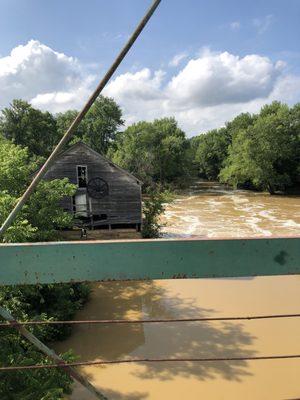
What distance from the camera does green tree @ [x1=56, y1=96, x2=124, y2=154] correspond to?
57719mm

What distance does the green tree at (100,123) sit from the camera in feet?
189

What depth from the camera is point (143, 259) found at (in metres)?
1.78

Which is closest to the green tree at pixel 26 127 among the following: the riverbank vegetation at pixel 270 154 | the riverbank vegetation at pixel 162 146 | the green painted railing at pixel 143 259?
the riverbank vegetation at pixel 162 146

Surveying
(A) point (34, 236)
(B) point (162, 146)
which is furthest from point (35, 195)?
(B) point (162, 146)

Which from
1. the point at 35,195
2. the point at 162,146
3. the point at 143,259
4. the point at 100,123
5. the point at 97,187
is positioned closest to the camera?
the point at 143,259

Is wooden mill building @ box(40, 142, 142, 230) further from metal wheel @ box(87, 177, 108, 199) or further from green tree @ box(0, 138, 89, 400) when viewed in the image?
green tree @ box(0, 138, 89, 400)

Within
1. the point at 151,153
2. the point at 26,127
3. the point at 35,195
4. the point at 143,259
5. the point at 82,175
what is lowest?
the point at 35,195

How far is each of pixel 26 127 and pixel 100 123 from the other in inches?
467

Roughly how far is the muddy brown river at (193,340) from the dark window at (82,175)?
9076mm

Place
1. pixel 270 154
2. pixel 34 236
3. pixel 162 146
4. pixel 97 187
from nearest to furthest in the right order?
1. pixel 34 236
2. pixel 97 187
3. pixel 270 154
4. pixel 162 146

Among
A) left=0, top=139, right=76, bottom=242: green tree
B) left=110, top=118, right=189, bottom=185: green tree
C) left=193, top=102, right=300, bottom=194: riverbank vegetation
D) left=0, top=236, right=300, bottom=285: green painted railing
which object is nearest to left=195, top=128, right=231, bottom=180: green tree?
left=110, top=118, right=189, bottom=185: green tree

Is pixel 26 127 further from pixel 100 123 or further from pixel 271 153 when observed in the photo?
pixel 271 153

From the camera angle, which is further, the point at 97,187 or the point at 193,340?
the point at 97,187

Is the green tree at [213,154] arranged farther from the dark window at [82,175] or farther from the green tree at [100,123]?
the dark window at [82,175]
